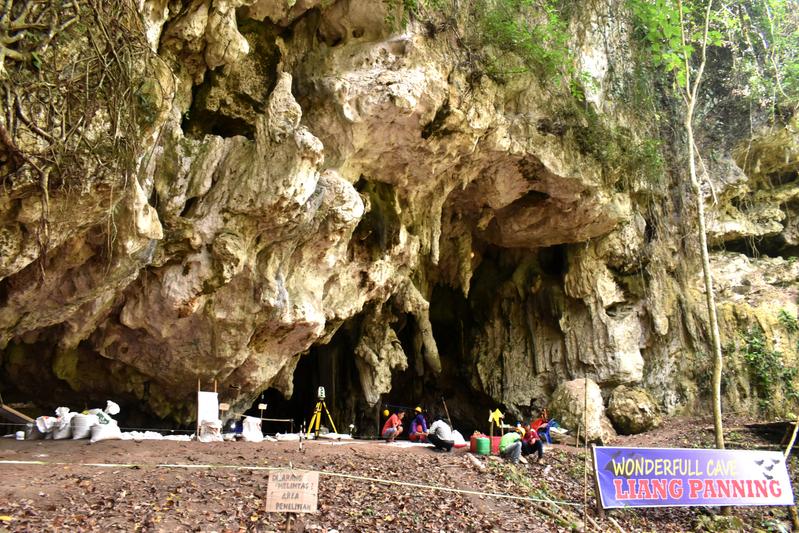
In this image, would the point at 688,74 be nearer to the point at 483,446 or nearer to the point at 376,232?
the point at 376,232

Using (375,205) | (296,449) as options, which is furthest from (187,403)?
(375,205)

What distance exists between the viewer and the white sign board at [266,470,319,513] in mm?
4617

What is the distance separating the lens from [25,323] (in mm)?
7352

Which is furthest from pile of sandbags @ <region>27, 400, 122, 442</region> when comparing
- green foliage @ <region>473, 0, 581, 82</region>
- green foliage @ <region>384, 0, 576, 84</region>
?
green foliage @ <region>473, 0, 581, 82</region>

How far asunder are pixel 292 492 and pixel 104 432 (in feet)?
13.6

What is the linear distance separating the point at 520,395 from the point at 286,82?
11412 millimetres

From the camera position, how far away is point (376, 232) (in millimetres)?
11805

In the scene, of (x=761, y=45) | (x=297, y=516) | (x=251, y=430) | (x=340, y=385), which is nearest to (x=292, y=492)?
(x=297, y=516)

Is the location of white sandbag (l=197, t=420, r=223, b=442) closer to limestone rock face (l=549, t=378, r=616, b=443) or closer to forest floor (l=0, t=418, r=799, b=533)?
forest floor (l=0, t=418, r=799, b=533)

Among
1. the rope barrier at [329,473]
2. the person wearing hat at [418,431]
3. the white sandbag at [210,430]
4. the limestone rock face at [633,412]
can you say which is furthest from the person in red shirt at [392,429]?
the limestone rock face at [633,412]

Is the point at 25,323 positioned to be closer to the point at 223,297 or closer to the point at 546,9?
the point at 223,297

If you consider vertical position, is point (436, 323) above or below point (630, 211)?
below

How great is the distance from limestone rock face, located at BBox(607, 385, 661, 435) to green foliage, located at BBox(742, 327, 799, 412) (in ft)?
8.91

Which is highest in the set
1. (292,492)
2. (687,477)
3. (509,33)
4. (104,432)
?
(509,33)
